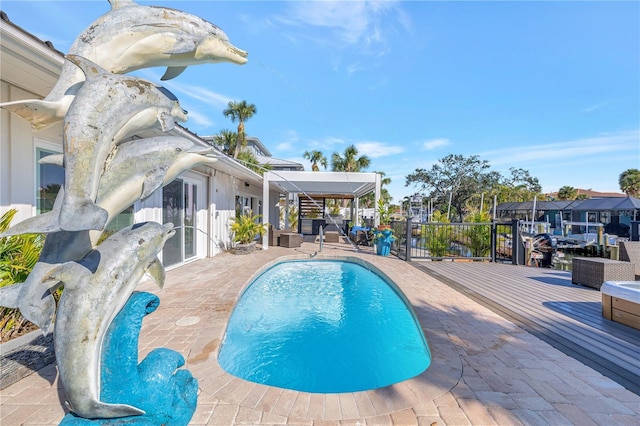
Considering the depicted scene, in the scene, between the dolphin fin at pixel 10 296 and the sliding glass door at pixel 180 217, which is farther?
the sliding glass door at pixel 180 217

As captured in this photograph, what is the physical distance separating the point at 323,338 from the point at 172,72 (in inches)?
171

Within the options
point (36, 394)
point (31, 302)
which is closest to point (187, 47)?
point (31, 302)

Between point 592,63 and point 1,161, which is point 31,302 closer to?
point 1,161

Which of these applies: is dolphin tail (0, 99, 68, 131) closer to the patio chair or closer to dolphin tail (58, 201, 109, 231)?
dolphin tail (58, 201, 109, 231)

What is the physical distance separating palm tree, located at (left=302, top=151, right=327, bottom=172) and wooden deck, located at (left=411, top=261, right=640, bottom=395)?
102 ft

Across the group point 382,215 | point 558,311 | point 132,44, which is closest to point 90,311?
point 132,44

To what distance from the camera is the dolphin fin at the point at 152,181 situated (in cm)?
144

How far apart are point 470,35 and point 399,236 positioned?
25.1 feet

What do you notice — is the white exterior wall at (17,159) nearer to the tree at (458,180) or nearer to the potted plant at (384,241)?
the potted plant at (384,241)

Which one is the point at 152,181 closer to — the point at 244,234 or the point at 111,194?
the point at 111,194

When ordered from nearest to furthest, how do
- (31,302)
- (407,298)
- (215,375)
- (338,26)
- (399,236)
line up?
(31,302), (215,375), (407,298), (338,26), (399,236)

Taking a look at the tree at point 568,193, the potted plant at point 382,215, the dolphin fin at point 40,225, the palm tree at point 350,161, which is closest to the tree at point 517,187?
the tree at point 568,193

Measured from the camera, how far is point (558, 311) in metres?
4.66

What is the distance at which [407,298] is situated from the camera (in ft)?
17.3
